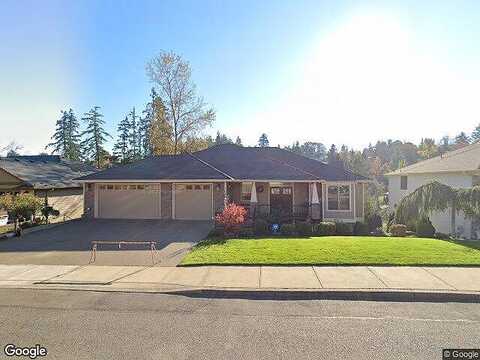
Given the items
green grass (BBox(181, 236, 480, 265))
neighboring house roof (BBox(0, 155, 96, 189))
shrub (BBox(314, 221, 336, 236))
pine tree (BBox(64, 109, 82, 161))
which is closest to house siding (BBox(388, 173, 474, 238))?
shrub (BBox(314, 221, 336, 236))

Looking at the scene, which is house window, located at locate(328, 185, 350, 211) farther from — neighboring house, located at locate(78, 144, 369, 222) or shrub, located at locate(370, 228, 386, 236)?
shrub, located at locate(370, 228, 386, 236)

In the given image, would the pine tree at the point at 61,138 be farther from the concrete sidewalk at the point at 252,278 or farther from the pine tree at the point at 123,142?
the concrete sidewalk at the point at 252,278

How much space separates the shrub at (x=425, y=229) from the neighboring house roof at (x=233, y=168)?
5067mm

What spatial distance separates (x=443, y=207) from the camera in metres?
17.9

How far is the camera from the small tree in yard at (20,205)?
18.8 metres

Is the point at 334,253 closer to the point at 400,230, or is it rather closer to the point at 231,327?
the point at 231,327

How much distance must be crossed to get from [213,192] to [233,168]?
3.28 m

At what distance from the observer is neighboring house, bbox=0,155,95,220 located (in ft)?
76.7

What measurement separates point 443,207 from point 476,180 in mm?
4417

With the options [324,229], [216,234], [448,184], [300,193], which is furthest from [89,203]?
[448,184]

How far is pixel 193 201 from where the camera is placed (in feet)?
69.5

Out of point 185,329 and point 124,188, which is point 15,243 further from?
point 185,329

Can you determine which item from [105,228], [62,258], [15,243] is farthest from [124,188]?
[62,258]

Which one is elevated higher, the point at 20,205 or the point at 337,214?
the point at 20,205
